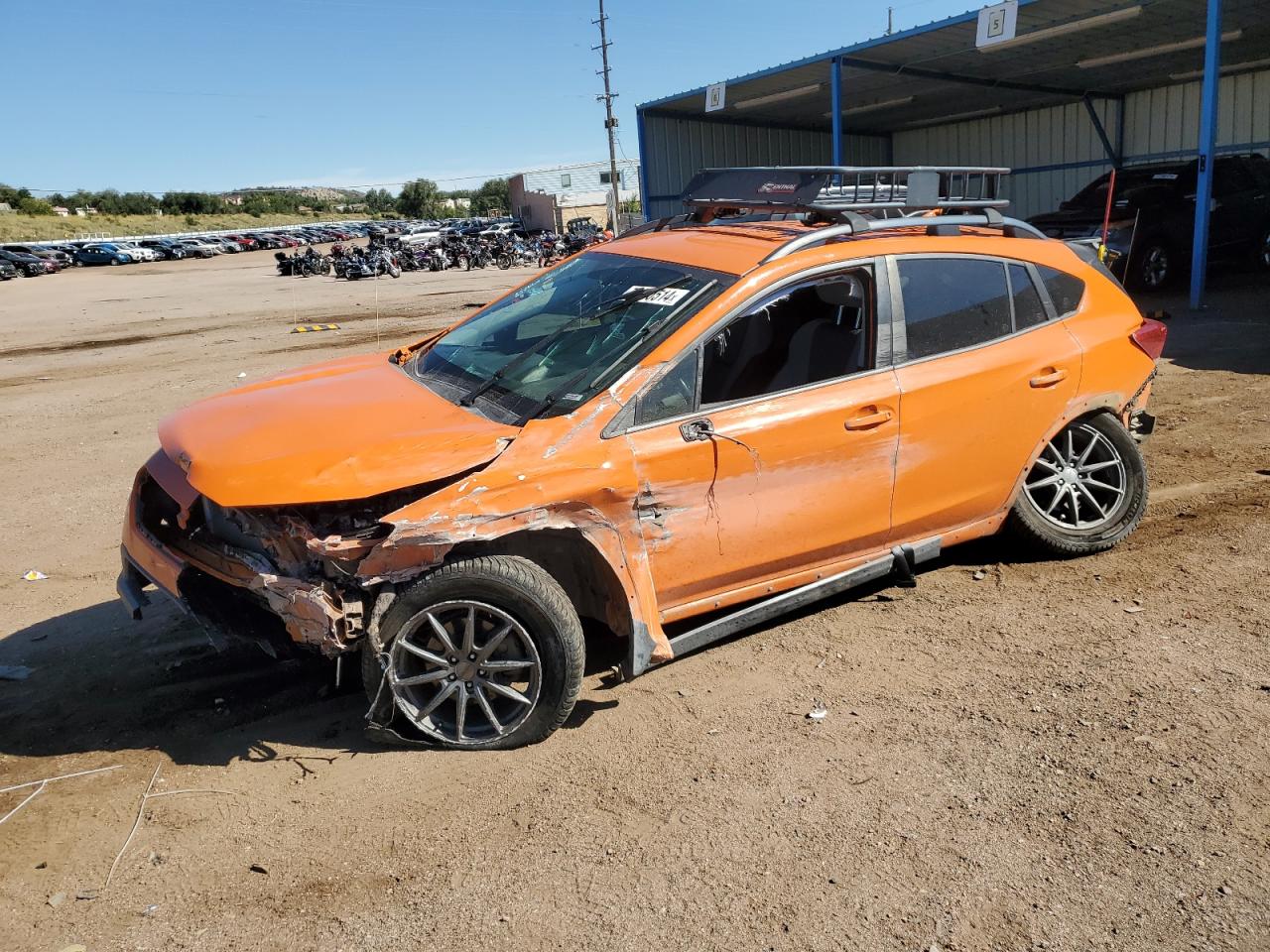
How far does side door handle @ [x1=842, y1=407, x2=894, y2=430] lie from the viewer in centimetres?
390

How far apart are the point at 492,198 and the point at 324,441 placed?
424 ft

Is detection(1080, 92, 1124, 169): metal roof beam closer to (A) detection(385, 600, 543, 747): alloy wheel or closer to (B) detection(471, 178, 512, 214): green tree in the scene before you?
(A) detection(385, 600, 543, 747): alloy wheel

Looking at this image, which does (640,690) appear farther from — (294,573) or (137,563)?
(137,563)

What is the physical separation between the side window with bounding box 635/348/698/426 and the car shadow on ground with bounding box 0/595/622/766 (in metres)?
1.15

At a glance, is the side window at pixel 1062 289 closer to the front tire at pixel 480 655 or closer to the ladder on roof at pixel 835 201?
the ladder on roof at pixel 835 201

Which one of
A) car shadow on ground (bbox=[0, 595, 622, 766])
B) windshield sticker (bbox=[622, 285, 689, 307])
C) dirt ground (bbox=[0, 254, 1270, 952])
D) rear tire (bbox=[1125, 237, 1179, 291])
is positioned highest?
windshield sticker (bbox=[622, 285, 689, 307])

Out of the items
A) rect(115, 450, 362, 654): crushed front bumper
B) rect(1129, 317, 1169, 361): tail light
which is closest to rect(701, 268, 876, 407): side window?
rect(1129, 317, 1169, 361): tail light

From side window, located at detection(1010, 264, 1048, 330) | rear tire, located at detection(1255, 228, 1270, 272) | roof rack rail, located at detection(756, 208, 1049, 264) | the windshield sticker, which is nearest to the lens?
the windshield sticker

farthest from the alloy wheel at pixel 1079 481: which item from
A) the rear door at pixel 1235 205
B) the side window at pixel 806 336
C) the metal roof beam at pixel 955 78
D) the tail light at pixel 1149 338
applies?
the metal roof beam at pixel 955 78

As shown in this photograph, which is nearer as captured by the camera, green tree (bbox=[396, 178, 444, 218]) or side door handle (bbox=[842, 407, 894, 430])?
side door handle (bbox=[842, 407, 894, 430])

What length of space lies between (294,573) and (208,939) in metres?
1.12

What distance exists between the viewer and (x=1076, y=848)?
9.23ft

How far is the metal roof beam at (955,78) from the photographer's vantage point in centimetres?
1784

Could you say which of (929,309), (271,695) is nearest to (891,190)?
(929,309)
